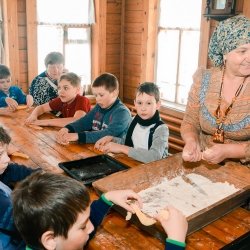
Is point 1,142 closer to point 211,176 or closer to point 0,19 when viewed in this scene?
point 211,176

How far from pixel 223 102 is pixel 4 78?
2.48m

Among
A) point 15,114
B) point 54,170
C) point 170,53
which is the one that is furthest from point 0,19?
point 54,170

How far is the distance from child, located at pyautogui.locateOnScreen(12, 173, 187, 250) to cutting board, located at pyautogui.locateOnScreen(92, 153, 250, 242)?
0.51 feet

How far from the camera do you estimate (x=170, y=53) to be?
15.7 ft

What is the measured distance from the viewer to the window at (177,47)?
4.38m

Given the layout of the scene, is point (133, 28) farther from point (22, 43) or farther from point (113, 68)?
point (22, 43)

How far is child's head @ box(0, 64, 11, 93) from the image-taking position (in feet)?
11.1

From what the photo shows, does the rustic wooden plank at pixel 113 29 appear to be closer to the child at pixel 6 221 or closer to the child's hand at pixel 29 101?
the child's hand at pixel 29 101

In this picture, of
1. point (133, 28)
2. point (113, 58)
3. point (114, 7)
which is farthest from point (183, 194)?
point (114, 7)

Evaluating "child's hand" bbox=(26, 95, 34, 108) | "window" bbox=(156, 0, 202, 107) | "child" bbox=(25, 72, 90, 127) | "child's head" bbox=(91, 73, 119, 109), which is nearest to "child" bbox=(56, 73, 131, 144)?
"child's head" bbox=(91, 73, 119, 109)

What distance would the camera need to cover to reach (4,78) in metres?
3.43

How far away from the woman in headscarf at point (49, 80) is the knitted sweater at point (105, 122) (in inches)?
43.3

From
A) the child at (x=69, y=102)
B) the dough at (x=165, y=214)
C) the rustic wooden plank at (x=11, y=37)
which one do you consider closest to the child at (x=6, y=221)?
the dough at (x=165, y=214)

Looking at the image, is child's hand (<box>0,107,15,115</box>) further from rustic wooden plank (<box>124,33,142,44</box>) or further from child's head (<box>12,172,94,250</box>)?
rustic wooden plank (<box>124,33,142,44</box>)
